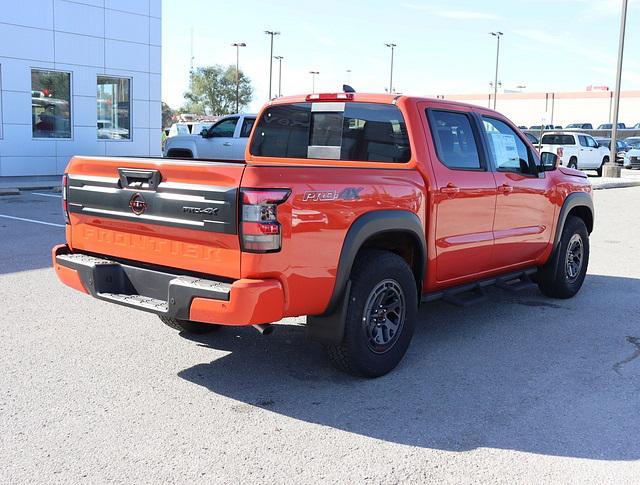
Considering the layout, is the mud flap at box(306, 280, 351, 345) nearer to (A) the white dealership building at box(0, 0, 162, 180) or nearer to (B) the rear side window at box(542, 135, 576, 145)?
(A) the white dealership building at box(0, 0, 162, 180)

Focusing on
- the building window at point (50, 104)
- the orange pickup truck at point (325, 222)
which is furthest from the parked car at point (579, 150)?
the orange pickup truck at point (325, 222)

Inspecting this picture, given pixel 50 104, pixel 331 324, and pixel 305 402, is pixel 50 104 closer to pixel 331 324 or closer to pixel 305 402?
pixel 331 324

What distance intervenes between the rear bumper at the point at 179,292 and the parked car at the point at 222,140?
13715mm

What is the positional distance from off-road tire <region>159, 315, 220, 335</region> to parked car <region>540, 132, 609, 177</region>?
27206 mm

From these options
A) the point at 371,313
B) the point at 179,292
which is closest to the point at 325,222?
the point at 371,313

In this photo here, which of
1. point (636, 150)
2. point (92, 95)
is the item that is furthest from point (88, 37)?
point (636, 150)

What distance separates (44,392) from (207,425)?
1.16 metres

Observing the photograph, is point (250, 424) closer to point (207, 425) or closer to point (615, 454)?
point (207, 425)

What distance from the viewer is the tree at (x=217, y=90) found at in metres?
86.2

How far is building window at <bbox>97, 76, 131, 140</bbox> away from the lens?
21.9 m

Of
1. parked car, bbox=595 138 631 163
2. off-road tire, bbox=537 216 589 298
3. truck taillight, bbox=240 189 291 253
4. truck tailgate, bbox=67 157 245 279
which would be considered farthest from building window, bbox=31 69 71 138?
parked car, bbox=595 138 631 163

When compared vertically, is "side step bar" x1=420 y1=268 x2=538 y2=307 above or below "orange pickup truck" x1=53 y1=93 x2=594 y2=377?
below

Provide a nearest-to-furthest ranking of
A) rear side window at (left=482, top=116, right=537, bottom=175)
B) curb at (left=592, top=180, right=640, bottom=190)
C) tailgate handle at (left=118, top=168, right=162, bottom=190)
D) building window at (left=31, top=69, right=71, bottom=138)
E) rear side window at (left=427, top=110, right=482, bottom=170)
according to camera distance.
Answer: tailgate handle at (left=118, top=168, right=162, bottom=190) < rear side window at (left=427, top=110, right=482, bottom=170) < rear side window at (left=482, top=116, right=537, bottom=175) < building window at (left=31, top=69, right=71, bottom=138) < curb at (left=592, top=180, right=640, bottom=190)

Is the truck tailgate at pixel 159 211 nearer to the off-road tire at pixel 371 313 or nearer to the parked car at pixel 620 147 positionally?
the off-road tire at pixel 371 313
